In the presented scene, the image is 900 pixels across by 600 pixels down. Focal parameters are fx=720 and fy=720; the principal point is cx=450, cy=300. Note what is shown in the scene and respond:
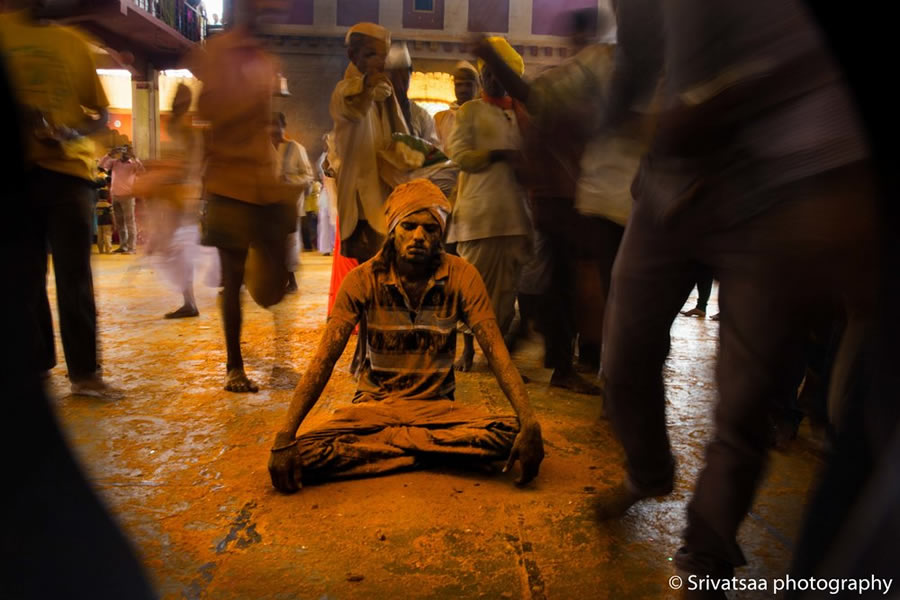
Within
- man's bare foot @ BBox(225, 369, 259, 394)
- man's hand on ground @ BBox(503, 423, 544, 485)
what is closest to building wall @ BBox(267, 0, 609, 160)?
man's bare foot @ BBox(225, 369, 259, 394)

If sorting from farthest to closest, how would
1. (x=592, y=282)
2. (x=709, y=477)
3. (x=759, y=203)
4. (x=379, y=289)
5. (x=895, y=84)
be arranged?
(x=592, y=282)
(x=379, y=289)
(x=709, y=477)
(x=759, y=203)
(x=895, y=84)

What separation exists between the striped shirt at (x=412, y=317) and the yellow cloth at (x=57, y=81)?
1.69 m

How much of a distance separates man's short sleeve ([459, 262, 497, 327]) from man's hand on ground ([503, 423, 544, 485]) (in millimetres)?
565

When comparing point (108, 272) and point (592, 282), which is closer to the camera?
point (592, 282)

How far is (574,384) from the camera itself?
14.6 ft

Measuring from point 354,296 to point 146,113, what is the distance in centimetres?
1625

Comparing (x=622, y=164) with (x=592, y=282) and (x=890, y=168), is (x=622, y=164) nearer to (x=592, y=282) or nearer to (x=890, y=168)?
(x=592, y=282)

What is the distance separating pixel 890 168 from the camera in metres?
1.40

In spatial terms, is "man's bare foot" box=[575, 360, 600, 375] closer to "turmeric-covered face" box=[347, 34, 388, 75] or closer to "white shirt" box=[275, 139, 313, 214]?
"turmeric-covered face" box=[347, 34, 388, 75]

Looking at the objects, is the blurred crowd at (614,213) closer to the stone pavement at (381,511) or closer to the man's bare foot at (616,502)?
the man's bare foot at (616,502)

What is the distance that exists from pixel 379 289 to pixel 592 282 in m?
1.73

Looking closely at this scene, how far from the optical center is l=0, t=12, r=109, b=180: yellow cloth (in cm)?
349

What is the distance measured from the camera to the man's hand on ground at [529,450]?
2.79 m

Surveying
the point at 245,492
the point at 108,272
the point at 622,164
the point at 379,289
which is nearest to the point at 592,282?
the point at 622,164
